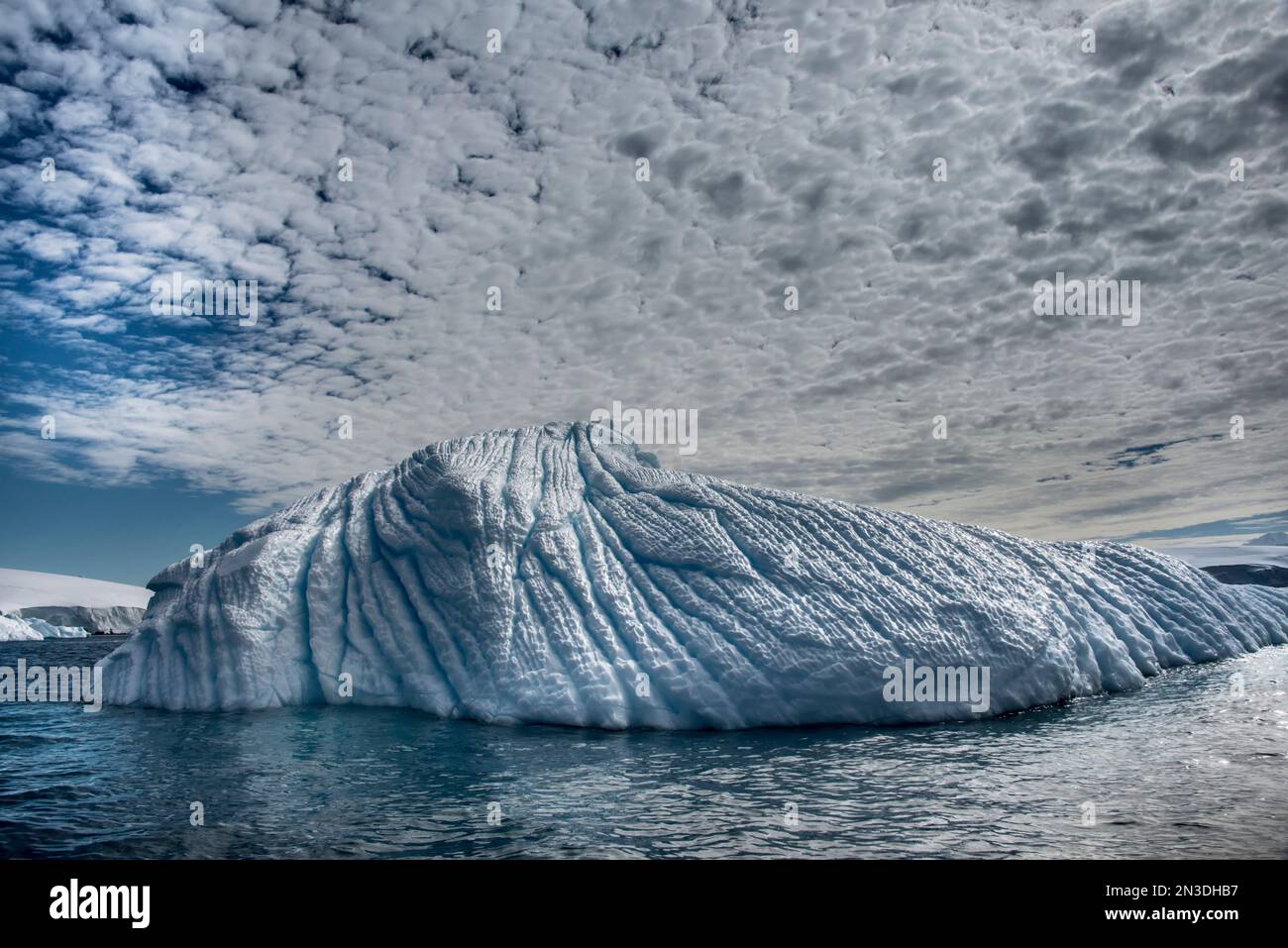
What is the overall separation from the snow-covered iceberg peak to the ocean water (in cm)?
73

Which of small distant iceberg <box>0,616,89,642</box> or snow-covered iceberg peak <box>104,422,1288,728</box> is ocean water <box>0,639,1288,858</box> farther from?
small distant iceberg <box>0,616,89,642</box>

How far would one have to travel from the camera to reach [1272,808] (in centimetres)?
684

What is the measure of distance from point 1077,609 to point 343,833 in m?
12.7

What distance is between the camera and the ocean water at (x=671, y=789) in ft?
20.4

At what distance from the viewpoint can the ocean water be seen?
622 cm

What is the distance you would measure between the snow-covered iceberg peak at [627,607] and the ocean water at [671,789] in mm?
734

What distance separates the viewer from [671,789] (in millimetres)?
7684

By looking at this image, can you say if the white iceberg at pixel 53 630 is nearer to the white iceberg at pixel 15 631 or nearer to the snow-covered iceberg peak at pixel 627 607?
the white iceberg at pixel 15 631

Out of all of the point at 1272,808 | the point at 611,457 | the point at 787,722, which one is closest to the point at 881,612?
the point at 787,722

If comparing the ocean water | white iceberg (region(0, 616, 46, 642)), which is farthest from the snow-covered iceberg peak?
white iceberg (region(0, 616, 46, 642))

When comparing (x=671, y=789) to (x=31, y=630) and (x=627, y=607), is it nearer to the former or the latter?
(x=627, y=607)
